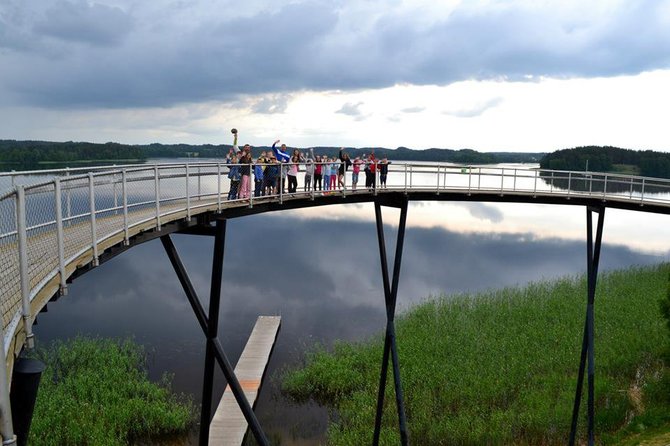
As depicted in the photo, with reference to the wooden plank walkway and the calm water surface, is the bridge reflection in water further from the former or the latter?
the calm water surface

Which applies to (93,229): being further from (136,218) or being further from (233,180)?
(233,180)

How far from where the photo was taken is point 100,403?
1981 cm

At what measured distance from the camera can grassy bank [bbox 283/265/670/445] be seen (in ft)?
60.4

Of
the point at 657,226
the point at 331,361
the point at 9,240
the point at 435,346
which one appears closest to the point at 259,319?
the point at 331,361

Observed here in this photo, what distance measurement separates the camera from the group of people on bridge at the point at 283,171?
14.4 m

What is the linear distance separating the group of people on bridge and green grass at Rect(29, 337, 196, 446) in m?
10.1

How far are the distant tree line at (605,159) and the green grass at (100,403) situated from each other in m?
90.7

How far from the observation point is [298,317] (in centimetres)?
3584

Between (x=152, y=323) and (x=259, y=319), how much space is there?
7.17 m

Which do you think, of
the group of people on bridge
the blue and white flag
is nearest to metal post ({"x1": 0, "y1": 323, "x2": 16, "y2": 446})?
the group of people on bridge

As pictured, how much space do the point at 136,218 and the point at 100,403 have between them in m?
12.0

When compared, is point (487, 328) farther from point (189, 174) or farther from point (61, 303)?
point (61, 303)

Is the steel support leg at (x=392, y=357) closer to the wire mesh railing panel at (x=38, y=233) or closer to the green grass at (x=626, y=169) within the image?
the wire mesh railing panel at (x=38, y=233)

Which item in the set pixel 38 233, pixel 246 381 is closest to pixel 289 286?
pixel 246 381
